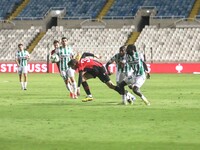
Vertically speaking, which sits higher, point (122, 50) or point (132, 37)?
point (122, 50)

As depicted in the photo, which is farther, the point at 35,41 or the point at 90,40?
the point at 35,41

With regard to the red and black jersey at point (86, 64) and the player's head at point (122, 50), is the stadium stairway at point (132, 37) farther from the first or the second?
the red and black jersey at point (86, 64)

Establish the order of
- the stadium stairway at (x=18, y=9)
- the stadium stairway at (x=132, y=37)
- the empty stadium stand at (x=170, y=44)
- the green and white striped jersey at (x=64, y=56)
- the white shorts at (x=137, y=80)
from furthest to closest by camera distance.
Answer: the stadium stairway at (x=18, y=9)
the stadium stairway at (x=132, y=37)
the empty stadium stand at (x=170, y=44)
the green and white striped jersey at (x=64, y=56)
the white shorts at (x=137, y=80)

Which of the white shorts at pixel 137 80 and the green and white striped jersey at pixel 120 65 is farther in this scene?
the green and white striped jersey at pixel 120 65

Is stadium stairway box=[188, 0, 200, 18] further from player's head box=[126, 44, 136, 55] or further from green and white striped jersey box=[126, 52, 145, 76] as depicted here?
player's head box=[126, 44, 136, 55]

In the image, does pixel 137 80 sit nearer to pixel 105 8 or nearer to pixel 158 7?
pixel 158 7

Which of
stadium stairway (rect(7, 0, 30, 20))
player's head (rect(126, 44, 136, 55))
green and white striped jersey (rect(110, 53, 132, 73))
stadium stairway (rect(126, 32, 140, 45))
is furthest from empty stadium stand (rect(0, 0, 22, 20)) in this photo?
player's head (rect(126, 44, 136, 55))

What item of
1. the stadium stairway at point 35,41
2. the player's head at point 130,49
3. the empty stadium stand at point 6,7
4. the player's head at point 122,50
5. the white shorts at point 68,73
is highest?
the empty stadium stand at point 6,7

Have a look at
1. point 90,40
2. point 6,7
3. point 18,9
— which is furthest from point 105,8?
point 6,7

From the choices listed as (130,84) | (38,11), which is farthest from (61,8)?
(130,84)

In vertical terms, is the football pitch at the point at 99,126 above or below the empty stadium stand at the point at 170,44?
above

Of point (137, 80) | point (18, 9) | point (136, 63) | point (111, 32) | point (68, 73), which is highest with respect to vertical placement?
point (18, 9)

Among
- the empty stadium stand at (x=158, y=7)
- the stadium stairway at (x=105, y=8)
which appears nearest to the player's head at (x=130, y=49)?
the empty stadium stand at (x=158, y=7)

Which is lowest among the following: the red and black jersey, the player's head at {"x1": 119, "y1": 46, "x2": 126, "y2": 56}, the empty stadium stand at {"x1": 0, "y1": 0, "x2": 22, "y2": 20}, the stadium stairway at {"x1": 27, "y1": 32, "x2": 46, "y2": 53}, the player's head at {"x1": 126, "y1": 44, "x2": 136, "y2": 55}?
the stadium stairway at {"x1": 27, "y1": 32, "x2": 46, "y2": 53}
